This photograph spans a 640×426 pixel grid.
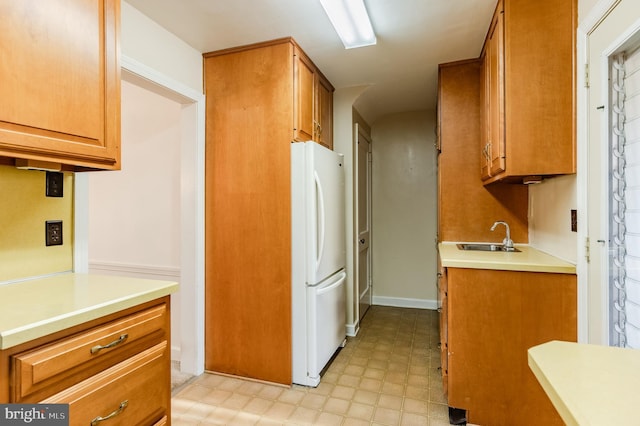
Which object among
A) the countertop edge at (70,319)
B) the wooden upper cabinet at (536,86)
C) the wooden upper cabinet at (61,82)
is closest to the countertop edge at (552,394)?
the countertop edge at (70,319)

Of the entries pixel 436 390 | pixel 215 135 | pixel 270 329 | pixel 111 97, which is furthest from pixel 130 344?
pixel 436 390

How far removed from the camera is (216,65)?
2.50 m

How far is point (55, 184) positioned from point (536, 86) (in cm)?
246

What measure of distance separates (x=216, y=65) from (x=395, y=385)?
8.77ft

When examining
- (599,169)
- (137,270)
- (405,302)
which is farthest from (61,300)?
(405,302)

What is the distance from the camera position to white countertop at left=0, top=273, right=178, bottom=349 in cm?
92

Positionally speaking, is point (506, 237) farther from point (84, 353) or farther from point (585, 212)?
point (84, 353)

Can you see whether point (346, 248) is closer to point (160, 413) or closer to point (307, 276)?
point (307, 276)

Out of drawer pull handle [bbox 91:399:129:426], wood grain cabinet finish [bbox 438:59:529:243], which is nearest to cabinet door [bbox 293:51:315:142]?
wood grain cabinet finish [bbox 438:59:529:243]

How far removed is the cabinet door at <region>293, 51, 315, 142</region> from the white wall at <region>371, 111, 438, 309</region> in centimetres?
179

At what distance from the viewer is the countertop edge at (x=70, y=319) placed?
87 centimetres

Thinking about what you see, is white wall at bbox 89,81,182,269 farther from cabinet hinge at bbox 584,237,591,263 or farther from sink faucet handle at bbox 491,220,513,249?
cabinet hinge at bbox 584,237,591,263

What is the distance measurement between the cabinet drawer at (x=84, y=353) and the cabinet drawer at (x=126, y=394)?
0.03m

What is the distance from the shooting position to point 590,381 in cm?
64
